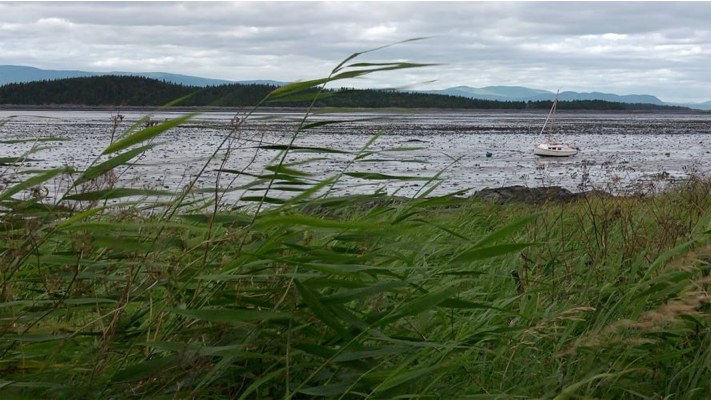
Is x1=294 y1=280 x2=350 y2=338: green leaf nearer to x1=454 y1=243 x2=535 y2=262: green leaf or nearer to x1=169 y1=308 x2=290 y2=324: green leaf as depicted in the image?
x1=169 y1=308 x2=290 y2=324: green leaf

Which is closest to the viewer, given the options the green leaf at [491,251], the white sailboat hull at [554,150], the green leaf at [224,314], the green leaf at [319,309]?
the green leaf at [224,314]

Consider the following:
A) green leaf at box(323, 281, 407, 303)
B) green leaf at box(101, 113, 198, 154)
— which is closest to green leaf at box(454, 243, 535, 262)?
green leaf at box(323, 281, 407, 303)

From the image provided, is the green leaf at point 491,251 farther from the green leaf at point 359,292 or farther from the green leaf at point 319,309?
the green leaf at point 319,309

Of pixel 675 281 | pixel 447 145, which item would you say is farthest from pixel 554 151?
pixel 675 281

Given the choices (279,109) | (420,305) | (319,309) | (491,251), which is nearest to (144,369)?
(319,309)

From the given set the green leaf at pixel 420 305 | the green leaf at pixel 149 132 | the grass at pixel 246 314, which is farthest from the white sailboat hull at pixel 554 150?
the green leaf at pixel 149 132

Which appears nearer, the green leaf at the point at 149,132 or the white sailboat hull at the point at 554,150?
the green leaf at the point at 149,132

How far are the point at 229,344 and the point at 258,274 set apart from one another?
0.24 metres

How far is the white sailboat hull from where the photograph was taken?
3497cm

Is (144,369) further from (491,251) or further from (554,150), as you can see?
(554,150)

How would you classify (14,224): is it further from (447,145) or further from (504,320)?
(447,145)

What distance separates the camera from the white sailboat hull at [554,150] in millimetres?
34969

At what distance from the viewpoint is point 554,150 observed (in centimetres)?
3528

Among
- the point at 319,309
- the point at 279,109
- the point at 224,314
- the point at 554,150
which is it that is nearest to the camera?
the point at 224,314
